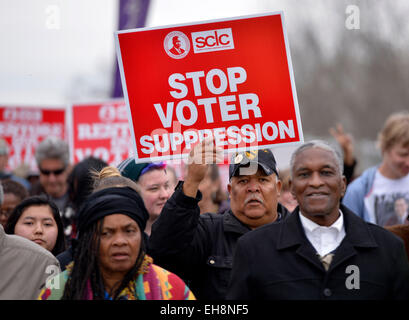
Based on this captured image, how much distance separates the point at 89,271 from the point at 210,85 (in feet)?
4.66

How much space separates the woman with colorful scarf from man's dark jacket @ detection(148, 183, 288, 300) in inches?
12.7

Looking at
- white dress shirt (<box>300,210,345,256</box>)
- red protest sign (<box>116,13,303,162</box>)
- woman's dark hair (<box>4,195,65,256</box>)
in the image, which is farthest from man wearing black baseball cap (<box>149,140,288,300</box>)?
woman's dark hair (<box>4,195,65,256</box>)

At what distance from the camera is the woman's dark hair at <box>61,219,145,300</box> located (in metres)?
3.88

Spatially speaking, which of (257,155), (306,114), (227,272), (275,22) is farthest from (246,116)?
(306,114)

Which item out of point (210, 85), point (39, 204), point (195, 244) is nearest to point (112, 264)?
point (195, 244)

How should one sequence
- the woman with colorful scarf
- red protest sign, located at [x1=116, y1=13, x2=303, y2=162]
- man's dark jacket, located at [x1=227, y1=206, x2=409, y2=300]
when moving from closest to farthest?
man's dark jacket, located at [x1=227, y1=206, x2=409, y2=300], the woman with colorful scarf, red protest sign, located at [x1=116, y1=13, x2=303, y2=162]

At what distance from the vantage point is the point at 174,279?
398 cm

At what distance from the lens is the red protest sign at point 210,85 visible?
4695 mm

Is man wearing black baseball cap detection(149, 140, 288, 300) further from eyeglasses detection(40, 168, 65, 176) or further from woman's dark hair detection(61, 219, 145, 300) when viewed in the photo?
eyeglasses detection(40, 168, 65, 176)

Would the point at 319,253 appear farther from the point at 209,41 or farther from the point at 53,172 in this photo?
the point at 53,172

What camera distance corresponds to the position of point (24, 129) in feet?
36.8

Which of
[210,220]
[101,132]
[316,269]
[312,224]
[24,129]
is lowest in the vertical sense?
[316,269]

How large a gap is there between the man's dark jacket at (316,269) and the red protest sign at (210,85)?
0.88 meters

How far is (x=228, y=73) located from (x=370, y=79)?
35.6 metres
